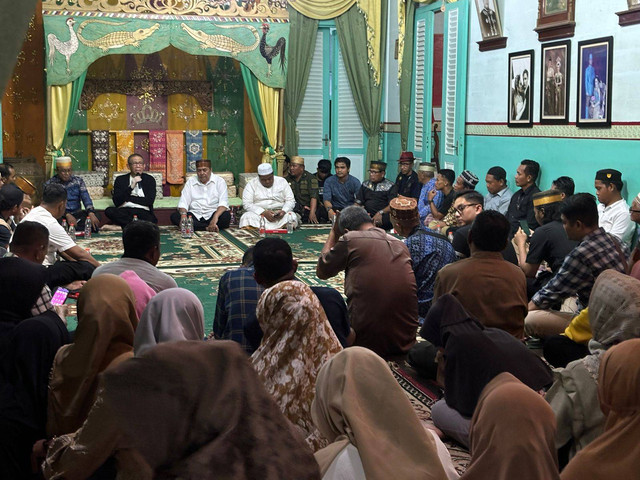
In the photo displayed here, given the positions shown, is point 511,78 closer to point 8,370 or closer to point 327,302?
point 327,302

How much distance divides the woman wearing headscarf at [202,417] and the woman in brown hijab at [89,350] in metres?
1.12

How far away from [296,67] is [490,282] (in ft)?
24.7

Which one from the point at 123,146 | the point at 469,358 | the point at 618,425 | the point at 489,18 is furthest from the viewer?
the point at 123,146

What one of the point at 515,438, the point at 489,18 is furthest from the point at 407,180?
the point at 515,438

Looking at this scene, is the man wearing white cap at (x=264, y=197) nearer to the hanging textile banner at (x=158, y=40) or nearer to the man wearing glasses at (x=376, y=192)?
the man wearing glasses at (x=376, y=192)

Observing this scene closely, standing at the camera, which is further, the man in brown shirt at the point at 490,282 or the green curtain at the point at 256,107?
the green curtain at the point at 256,107

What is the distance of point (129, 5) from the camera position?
950 centimetres

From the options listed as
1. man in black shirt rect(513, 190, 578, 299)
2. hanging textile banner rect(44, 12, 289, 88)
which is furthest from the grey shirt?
hanging textile banner rect(44, 12, 289, 88)

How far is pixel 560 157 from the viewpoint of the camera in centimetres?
727

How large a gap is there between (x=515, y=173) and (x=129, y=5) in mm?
4766

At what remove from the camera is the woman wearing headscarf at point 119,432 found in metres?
1.98

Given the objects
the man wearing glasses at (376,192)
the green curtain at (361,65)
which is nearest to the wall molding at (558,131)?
the man wearing glasses at (376,192)

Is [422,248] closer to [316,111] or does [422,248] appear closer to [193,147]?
[193,147]

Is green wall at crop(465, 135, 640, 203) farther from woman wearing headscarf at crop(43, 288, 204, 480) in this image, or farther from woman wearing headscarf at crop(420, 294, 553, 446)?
woman wearing headscarf at crop(43, 288, 204, 480)
